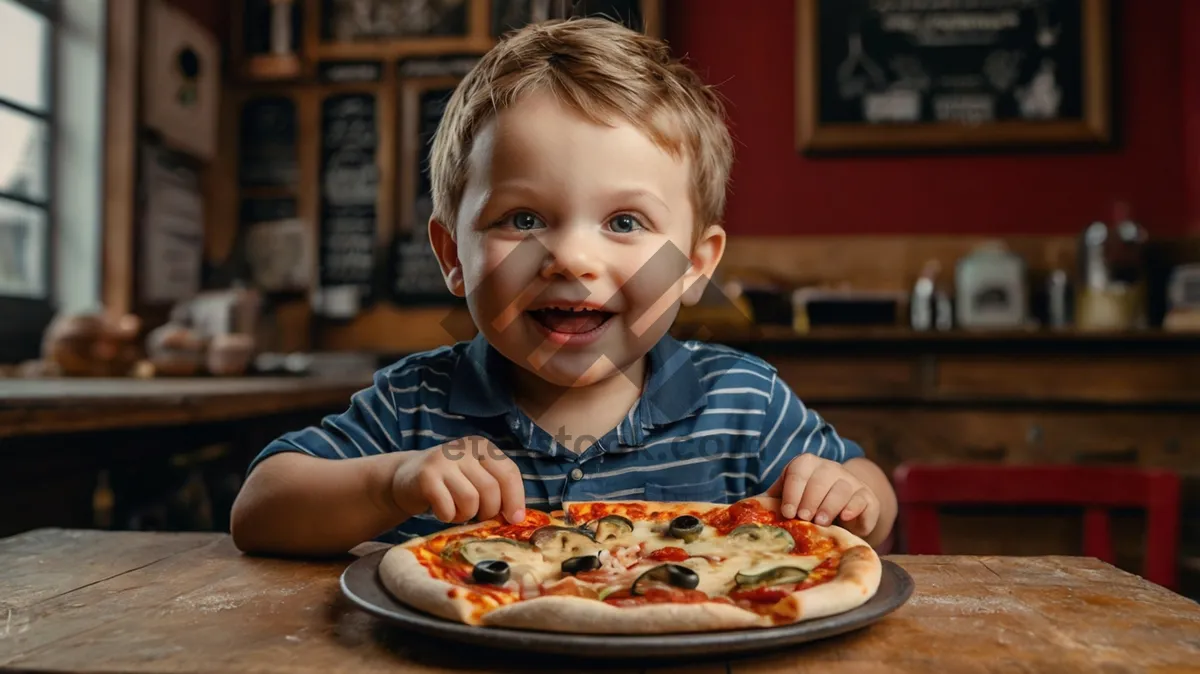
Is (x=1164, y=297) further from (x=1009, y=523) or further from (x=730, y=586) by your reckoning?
(x=730, y=586)

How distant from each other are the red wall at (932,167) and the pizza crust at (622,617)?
359 centimetres

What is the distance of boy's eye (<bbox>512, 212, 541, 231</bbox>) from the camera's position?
3.39ft

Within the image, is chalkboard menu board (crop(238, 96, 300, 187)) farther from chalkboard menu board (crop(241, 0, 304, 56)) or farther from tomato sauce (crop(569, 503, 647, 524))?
tomato sauce (crop(569, 503, 647, 524))

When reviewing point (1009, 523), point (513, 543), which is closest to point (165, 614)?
point (513, 543)

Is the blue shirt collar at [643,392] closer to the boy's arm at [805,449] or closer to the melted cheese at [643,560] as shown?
the boy's arm at [805,449]

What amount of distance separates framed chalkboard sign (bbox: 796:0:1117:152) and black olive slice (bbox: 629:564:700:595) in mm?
3583

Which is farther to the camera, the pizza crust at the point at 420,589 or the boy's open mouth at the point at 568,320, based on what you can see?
the boy's open mouth at the point at 568,320

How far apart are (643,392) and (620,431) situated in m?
0.07

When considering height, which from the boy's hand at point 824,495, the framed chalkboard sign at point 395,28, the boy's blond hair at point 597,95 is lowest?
the boy's hand at point 824,495

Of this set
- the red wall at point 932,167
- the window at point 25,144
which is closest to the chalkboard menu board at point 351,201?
the window at point 25,144

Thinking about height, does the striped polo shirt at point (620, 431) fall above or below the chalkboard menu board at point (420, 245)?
below

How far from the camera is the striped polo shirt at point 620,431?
120cm

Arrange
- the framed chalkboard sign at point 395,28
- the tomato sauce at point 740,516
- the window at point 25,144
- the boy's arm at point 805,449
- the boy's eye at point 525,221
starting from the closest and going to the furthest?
1. the tomato sauce at point 740,516
2. the boy's eye at point 525,221
3. the boy's arm at point 805,449
4. the window at point 25,144
5. the framed chalkboard sign at point 395,28

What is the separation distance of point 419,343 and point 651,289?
10.8 feet
